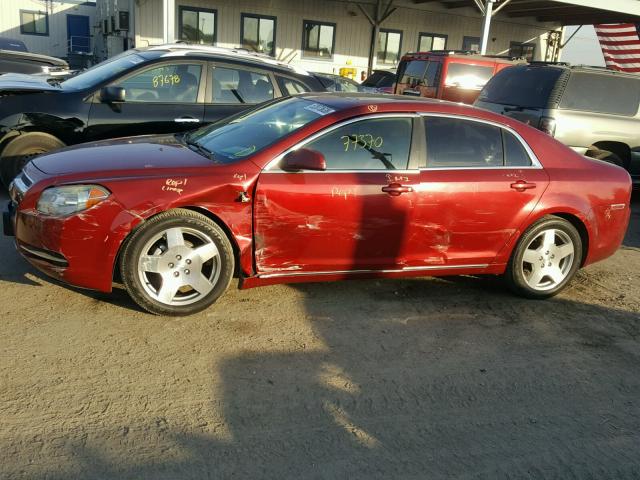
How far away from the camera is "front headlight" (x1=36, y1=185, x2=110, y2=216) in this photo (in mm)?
3854

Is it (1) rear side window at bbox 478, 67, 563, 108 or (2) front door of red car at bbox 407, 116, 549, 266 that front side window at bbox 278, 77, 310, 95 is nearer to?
(2) front door of red car at bbox 407, 116, 549, 266

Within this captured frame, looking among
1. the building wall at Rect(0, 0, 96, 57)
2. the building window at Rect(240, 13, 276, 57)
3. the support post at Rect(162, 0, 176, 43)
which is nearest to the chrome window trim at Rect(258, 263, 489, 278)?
the support post at Rect(162, 0, 176, 43)

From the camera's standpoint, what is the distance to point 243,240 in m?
4.12

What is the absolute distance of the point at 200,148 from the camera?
183 inches

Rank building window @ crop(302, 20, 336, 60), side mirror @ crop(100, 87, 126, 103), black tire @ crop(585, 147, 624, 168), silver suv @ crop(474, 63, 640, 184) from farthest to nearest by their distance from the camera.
→ building window @ crop(302, 20, 336, 60) → black tire @ crop(585, 147, 624, 168) → silver suv @ crop(474, 63, 640, 184) → side mirror @ crop(100, 87, 126, 103)

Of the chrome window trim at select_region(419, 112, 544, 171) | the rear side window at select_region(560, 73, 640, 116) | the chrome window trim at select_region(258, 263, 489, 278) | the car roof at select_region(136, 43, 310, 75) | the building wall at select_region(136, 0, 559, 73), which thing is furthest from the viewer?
the building wall at select_region(136, 0, 559, 73)

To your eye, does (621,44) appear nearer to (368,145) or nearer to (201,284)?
(368,145)

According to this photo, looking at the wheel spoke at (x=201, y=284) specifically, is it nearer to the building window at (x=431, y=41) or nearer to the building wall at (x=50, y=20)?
the building window at (x=431, y=41)

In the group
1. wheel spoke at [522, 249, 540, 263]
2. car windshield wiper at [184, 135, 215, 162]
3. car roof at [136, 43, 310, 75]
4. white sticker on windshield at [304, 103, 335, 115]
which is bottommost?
wheel spoke at [522, 249, 540, 263]

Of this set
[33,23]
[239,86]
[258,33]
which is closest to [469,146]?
[239,86]

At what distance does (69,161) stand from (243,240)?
4.36ft

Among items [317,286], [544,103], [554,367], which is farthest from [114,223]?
[544,103]

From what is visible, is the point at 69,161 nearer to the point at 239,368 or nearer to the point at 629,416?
the point at 239,368

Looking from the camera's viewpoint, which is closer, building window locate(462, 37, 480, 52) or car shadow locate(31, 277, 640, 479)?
car shadow locate(31, 277, 640, 479)
